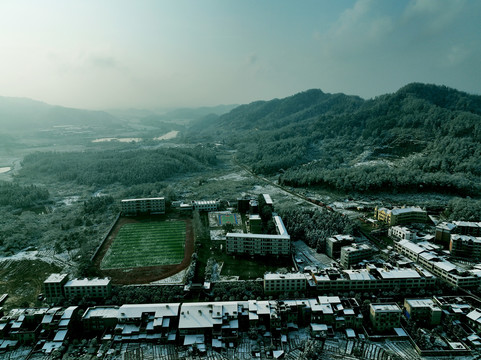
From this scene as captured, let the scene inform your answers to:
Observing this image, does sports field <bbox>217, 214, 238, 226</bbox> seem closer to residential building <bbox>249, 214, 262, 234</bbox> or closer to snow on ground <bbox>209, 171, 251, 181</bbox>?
residential building <bbox>249, 214, 262, 234</bbox>

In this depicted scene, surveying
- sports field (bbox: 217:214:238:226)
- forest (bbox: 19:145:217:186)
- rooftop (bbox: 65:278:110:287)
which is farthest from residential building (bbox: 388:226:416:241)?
forest (bbox: 19:145:217:186)

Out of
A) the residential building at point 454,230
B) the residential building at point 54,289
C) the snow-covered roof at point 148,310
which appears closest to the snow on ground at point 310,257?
the snow-covered roof at point 148,310

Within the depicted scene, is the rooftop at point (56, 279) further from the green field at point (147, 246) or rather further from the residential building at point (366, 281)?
the residential building at point (366, 281)

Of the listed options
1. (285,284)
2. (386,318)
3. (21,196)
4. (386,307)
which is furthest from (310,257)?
(21,196)

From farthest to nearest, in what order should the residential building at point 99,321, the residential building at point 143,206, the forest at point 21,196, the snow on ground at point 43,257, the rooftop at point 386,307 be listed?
the forest at point 21,196
the residential building at point 143,206
the snow on ground at point 43,257
the rooftop at point 386,307
the residential building at point 99,321

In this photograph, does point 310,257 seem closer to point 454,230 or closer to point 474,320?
point 474,320

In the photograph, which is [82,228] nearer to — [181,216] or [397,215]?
[181,216]

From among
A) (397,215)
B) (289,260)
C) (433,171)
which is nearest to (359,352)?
(289,260)
